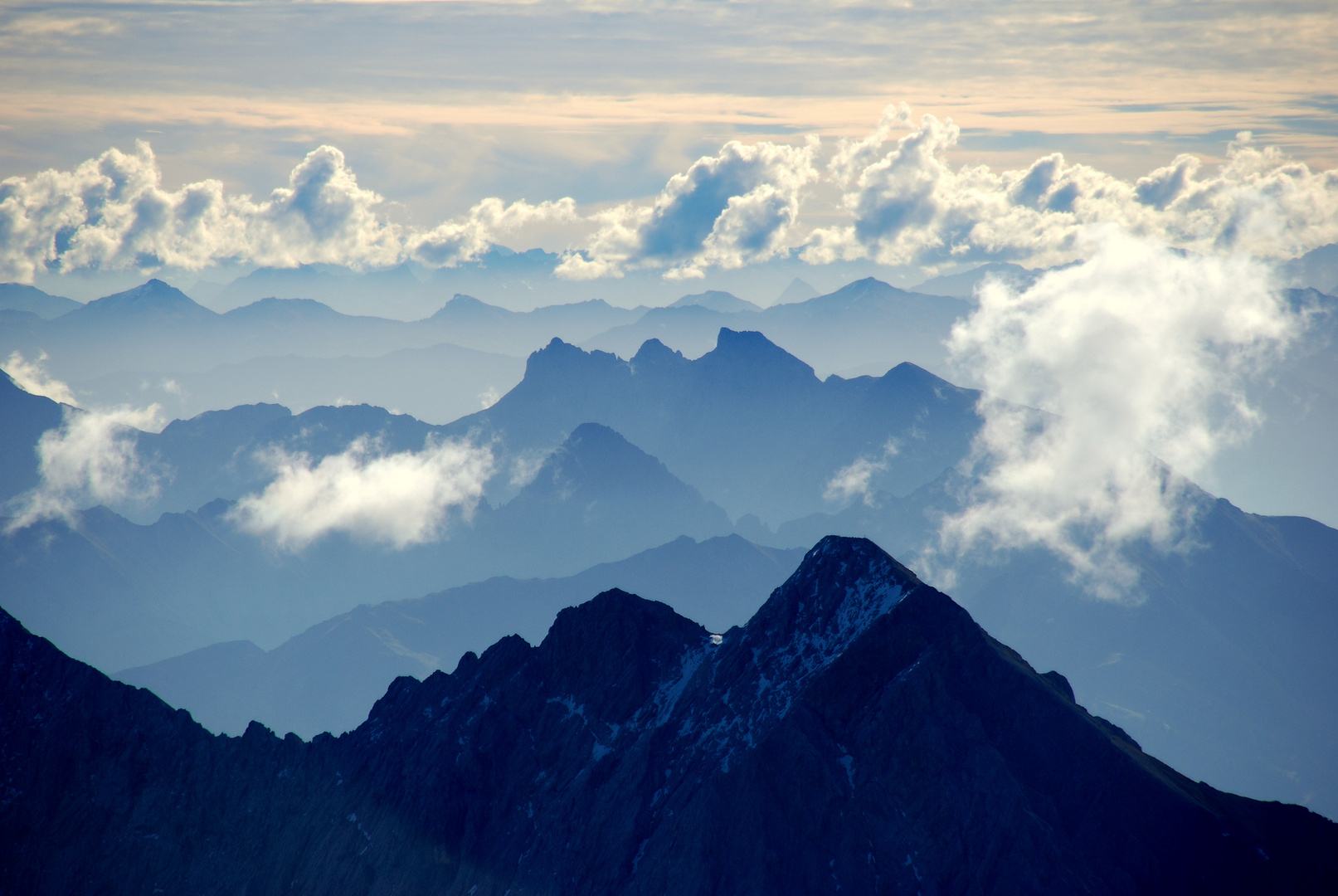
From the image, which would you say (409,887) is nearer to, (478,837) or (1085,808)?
(478,837)

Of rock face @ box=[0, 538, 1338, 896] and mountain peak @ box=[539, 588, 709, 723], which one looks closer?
rock face @ box=[0, 538, 1338, 896]

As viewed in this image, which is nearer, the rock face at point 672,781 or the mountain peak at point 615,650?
the rock face at point 672,781

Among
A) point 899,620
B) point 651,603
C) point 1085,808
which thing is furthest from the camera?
point 651,603

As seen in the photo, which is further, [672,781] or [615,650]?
[615,650]

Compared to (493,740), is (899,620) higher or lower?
higher

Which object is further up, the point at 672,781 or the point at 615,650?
the point at 615,650

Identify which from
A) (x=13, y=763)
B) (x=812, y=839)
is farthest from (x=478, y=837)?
(x=13, y=763)

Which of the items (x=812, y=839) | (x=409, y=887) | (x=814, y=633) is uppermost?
(x=814, y=633)

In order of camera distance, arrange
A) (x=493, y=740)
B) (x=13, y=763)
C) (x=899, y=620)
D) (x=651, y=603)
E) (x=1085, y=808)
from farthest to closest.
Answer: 1. (x=651, y=603)
2. (x=493, y=740)
3. (x=13, y=763)
4. (x=899, y=620)
5. (x=1085, y=808)
